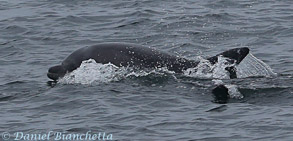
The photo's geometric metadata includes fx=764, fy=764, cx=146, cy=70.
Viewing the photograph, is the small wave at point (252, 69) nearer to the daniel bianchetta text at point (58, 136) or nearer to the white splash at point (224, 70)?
the white splash at point (224, 70)

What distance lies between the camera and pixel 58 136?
12.2 meters

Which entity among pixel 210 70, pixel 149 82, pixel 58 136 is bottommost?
pixel 58 136

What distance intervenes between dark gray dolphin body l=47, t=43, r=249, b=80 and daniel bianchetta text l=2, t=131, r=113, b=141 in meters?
3.90

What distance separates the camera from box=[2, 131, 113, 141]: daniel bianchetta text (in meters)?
12.0

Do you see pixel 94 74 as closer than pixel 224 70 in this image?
No

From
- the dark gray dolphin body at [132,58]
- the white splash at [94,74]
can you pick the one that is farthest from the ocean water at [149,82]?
the dark gray dolphin body at [132,58]

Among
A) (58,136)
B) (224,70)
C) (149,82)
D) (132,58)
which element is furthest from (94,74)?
(58,136)

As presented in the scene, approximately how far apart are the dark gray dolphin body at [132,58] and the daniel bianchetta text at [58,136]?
12.8 ft

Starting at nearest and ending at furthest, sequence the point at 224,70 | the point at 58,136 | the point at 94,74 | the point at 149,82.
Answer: the point at 58,136 < the point at 224,70 < the point at 149,82 < the point at 94,74

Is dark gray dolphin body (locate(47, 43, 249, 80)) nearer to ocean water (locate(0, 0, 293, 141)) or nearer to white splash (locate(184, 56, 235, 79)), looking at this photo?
white splash (locate(184, 56, 235, 79))

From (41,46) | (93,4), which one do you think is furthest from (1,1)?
(41,46)

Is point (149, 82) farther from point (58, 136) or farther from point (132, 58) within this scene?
point (58, 136)

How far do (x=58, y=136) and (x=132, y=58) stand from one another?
4.14 meters

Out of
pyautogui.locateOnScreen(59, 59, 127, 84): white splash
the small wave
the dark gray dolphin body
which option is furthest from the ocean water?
the dark gray dolphin body
